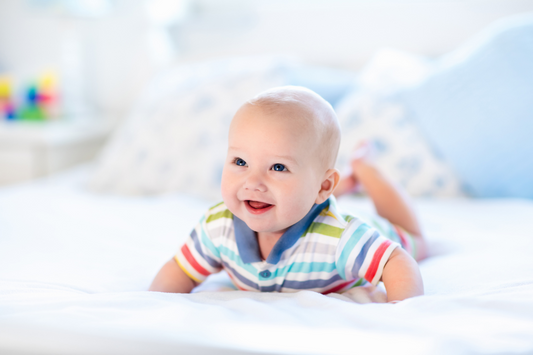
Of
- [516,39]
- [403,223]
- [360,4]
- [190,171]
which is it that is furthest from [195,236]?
[360,4]

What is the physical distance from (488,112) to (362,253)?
0.82m

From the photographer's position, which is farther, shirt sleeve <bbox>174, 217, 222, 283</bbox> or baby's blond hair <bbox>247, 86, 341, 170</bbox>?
shirt sleeve <bbox>174, 217, 222, 283</bbox>

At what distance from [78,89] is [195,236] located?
1.72m

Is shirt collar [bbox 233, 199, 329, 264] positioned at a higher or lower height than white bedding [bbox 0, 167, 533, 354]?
higher

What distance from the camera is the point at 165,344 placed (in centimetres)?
→ 36

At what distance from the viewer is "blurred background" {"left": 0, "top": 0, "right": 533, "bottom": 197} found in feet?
6.10

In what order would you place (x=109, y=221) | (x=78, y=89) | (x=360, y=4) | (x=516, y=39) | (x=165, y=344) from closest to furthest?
(x=165, y=344), (x=109, y=221), (x=516, y=39), (x=360, y=4), (x=78, y=89)

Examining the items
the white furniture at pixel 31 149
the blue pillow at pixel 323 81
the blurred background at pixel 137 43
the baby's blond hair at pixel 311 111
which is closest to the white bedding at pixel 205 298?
the baby's blond hair at pixel 311 111

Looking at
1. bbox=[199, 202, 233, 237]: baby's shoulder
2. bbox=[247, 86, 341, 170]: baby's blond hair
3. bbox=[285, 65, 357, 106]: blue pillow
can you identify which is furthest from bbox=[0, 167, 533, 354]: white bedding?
bbox=[285, 65, 357, 106]: blue pillow

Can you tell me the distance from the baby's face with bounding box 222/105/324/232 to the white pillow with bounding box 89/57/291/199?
2.62ft

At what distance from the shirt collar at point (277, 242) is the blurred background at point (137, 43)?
3.02 feet

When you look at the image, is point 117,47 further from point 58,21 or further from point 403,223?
point 403,223

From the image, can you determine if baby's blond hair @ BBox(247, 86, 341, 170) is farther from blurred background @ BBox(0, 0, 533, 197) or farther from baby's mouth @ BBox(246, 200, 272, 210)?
blurred background @ BBox(0, 0, 533, 197)

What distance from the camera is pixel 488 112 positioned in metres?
1.33
